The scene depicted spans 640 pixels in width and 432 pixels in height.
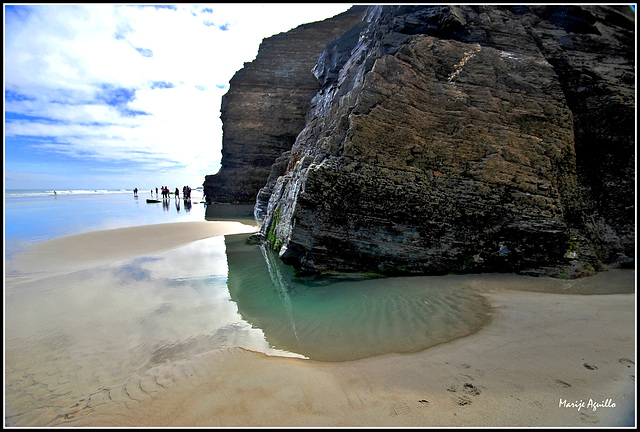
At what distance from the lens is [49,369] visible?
3.89 metres

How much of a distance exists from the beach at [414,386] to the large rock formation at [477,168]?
258cm

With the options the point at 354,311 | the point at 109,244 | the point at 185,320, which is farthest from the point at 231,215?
the point at 354,311

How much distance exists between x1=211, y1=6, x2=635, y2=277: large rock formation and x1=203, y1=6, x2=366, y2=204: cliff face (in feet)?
86.9

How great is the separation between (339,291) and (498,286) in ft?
11.9

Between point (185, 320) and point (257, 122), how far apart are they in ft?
104

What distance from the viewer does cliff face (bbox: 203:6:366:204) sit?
3388 cm

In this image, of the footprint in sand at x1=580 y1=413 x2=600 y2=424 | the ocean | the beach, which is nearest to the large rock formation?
the ocean

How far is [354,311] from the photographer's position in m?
5.71

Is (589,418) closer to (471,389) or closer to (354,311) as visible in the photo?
(471,389)

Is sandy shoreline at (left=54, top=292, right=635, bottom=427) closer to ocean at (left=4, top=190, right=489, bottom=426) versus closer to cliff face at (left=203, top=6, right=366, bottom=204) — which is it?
ocean at (left=4, top=190, right=489, bottom=426)

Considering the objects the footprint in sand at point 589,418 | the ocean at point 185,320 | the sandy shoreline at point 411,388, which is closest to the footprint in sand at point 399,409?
the sandy shoreline at point 411,388

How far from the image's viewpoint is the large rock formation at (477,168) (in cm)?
734

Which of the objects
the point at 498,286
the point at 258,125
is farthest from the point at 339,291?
the point at 258,125

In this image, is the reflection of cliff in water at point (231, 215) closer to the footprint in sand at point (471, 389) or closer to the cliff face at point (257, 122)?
the cliff face at point (257, 122)
